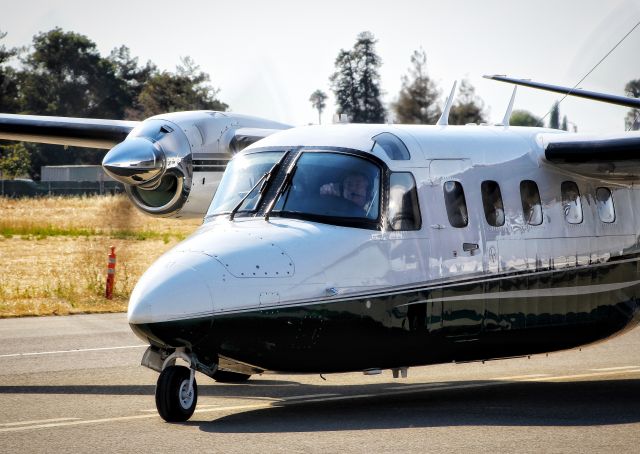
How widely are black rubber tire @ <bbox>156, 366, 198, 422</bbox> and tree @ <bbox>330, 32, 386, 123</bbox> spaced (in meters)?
50.4

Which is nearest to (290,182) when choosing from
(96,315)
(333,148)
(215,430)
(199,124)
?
(333,148)

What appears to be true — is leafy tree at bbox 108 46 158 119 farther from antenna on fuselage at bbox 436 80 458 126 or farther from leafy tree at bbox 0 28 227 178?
antenna on fuselage at bbox 436 80 458 126

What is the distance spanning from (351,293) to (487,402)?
2230 mm

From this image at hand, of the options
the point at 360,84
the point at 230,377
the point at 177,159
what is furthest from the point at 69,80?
the point at 230,377

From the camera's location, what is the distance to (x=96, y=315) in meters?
22.3

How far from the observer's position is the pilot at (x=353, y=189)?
11078 millimetres

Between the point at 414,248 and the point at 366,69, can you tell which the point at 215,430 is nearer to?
the point at 414,248

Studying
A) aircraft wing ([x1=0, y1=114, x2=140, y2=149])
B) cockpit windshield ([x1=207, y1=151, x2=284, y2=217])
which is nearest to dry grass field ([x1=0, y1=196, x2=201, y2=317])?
aircraft wing ([x1=0, y1=114, x2=140, y2=149])

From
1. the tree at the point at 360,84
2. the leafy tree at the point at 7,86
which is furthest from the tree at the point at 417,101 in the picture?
the leafy tree at the point at 7,86

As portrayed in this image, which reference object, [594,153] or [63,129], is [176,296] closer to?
[594,153]

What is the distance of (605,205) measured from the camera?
45.1 ft

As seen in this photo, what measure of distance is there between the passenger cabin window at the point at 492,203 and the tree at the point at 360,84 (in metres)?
48.0

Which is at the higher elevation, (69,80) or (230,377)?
(69,80)

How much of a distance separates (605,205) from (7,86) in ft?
268
